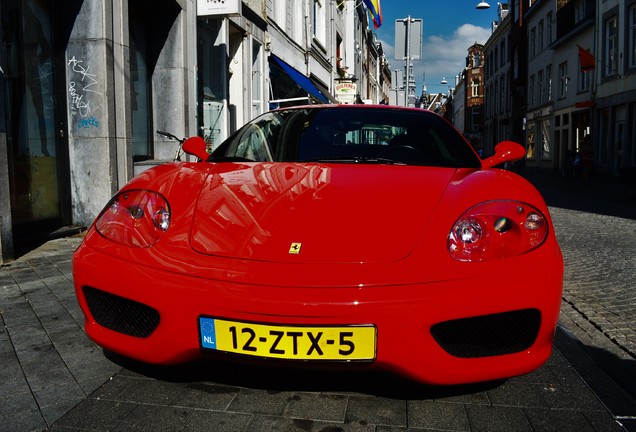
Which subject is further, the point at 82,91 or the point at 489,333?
the point at 82,91

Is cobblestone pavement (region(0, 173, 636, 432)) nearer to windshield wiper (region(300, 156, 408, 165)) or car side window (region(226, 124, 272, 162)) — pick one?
windshield wiper (region(300, 156, 408, 165))

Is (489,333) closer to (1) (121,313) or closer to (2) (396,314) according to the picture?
(2) (396,314)

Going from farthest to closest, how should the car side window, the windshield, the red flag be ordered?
the red flag, the car side window, the windshield

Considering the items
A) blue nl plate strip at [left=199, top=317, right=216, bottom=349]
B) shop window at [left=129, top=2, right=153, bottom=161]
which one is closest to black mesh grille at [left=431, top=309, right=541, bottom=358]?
blue nl plate strip at [left=199, top=317, right=216, bottom=349]

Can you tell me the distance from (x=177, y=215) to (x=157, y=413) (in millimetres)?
779

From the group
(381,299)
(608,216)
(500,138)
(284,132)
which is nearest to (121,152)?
(284,132)

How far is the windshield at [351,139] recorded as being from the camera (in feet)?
10.2

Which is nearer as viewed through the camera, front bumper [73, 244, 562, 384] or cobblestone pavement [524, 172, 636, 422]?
front bumper [73, 244, 562, 384]

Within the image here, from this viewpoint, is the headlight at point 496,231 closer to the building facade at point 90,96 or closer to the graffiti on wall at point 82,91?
the building facade at point 90,96

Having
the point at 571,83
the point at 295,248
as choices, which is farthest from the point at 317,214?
the point at 571,83

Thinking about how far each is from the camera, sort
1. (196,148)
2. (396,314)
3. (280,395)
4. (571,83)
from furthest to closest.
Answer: (571,83) → (196,148) → (280,395) → (396,314)

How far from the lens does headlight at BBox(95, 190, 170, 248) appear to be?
2332 millimetres

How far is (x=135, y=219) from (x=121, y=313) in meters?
0.40

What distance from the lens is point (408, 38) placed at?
20156 millimetres
